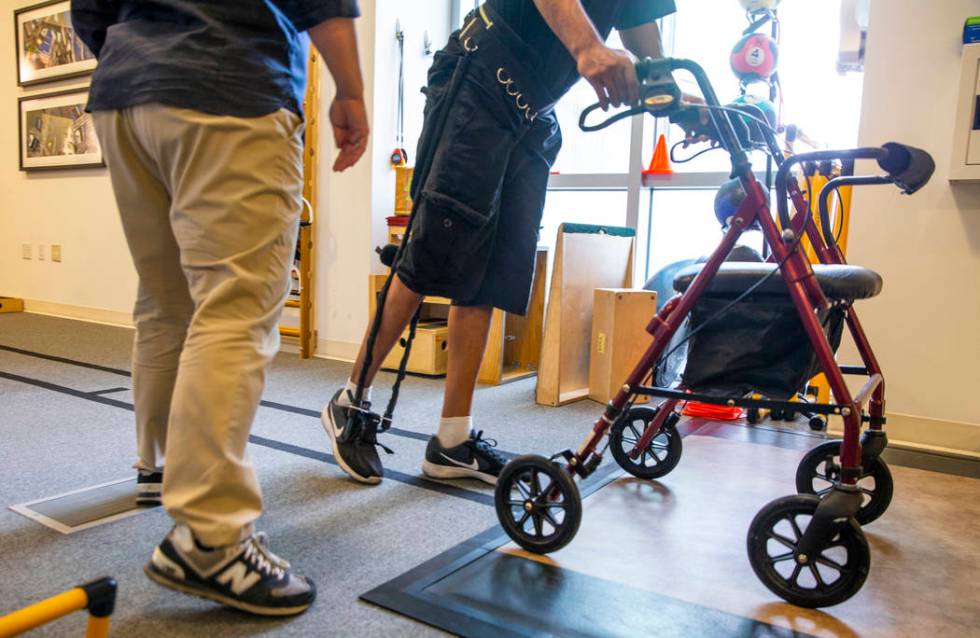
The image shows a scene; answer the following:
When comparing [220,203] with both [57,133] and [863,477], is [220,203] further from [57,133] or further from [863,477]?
[57,133]

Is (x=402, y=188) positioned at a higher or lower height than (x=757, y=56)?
lower

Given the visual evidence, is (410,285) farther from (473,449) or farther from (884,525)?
(884,525)

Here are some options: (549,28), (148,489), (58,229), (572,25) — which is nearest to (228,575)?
(148,489)

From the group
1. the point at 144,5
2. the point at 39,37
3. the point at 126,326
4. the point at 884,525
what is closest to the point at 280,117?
the point at 144,5

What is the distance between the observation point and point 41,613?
712mm

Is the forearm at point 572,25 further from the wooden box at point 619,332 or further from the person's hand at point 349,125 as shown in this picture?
the wooden box at point 619,332

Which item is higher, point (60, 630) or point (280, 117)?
point (280, 117)

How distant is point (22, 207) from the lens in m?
5.12

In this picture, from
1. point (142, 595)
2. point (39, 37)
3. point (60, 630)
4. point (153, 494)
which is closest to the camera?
point (60, 630)

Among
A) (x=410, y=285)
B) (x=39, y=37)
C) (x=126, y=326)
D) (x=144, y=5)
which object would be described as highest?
(x=39, y=37)

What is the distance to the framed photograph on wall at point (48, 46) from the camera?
4524mm

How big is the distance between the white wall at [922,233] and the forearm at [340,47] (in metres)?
1.73

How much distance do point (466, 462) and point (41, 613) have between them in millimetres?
976

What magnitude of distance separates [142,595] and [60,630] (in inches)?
4.9
